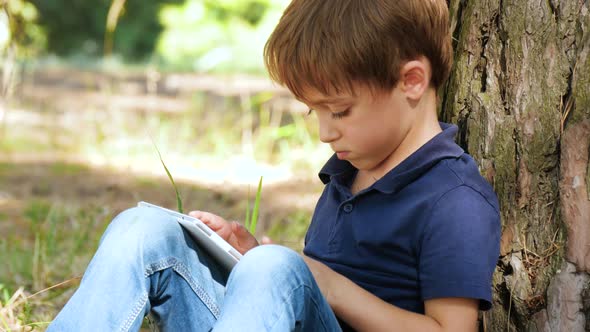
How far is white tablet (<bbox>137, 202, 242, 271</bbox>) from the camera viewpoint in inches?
69.0

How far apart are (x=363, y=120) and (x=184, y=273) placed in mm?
504

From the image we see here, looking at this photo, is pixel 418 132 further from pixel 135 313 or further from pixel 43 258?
pixel 43 258

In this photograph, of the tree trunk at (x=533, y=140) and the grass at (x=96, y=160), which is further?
the grass at (x=96, y=160)

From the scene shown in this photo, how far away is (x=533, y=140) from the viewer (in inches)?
71.8

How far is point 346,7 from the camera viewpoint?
1681 millimetres

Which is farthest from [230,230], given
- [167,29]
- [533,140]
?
[167,29]

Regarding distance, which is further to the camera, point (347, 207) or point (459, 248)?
point (347, 207)

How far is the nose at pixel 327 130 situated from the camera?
171 cm

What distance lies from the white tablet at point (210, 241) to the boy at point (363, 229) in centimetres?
4

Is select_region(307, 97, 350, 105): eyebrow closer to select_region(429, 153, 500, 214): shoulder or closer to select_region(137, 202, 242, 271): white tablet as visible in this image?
select_region(429, 153, 500, 214): shoulder

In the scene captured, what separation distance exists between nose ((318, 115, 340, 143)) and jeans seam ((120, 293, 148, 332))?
480 millimetres

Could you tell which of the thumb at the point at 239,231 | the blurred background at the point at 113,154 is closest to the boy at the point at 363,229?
the thumb at the point at 239,231

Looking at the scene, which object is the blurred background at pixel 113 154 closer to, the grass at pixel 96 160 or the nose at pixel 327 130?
the grass at pixel 96 160

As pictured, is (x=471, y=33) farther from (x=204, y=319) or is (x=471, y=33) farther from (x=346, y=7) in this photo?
(x=204, y=319)
